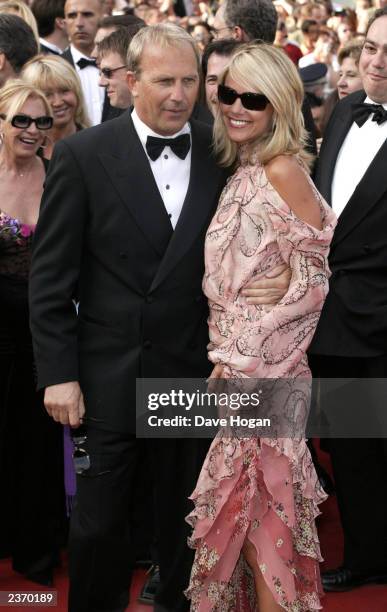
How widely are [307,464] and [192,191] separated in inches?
38.6

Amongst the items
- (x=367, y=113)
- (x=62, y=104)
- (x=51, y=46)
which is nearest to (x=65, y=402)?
(x=367, y=113)

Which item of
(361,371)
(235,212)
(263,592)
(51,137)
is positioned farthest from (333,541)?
(51,137)

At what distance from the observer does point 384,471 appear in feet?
14.4

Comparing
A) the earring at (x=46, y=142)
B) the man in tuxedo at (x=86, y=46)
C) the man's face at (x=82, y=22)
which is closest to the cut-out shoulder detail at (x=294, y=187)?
the earring at (x=46, y=142)

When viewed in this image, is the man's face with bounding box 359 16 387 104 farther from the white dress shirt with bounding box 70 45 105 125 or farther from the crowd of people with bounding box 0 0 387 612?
the white dress shirt with bounding box 70 45 105 125

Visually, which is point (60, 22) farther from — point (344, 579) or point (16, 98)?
point (344, 579)

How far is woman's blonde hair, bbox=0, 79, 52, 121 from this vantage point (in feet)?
14.1

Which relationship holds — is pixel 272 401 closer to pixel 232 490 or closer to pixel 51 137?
pixel 232 490

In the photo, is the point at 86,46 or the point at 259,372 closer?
the point at 259,372

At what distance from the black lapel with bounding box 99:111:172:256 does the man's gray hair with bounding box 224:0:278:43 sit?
2.39 metres

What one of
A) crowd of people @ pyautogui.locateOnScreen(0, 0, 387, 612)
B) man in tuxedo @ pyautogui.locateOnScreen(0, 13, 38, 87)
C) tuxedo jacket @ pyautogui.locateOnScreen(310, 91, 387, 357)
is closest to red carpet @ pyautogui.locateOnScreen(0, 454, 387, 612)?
crowd of people @ pyautogui.locateOnScreen(0, 0, 387, 612)

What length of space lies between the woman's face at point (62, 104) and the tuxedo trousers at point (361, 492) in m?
1.81

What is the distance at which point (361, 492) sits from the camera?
434 centimetres

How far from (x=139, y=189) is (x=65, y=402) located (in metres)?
0.74
